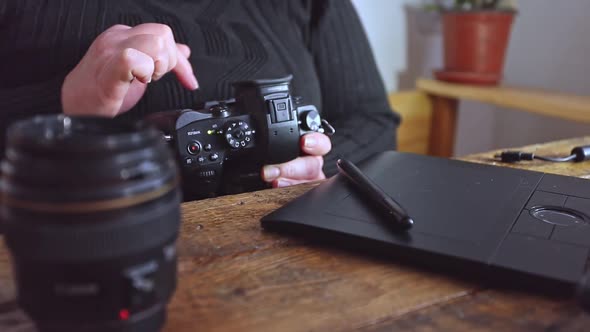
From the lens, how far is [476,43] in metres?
→ 1.45

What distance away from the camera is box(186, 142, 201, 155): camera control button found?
0.57 m

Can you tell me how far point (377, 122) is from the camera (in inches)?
39.5

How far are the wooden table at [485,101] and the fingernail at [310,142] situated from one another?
0.75 m

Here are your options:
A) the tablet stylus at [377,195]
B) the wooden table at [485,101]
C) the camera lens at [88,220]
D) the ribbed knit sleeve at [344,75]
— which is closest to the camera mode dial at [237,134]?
the tablet stylus at [377,195]

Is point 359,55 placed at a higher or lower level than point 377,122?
higher

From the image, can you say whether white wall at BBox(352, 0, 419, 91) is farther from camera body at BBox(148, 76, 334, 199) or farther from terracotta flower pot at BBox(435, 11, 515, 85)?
camera body at BBox(148, 76, 334, 199)

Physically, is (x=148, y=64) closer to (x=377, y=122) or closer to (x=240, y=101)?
(x=240, y=101)

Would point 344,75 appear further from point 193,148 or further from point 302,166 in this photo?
point 193,148

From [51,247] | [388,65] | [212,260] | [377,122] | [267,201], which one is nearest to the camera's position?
[51,247]

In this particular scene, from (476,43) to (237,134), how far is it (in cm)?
104

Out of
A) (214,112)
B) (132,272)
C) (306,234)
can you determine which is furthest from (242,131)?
(132,272)

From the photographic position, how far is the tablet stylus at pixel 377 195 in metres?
0.43

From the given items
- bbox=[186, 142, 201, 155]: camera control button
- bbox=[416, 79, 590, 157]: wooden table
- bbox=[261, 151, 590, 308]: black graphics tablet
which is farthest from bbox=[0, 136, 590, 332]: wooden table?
bbox=[416, 79, 590, 157]: wooden table

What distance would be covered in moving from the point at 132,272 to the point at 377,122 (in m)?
0.75
